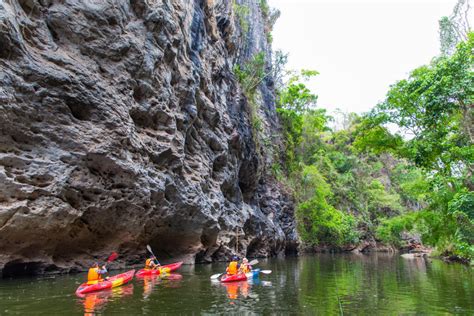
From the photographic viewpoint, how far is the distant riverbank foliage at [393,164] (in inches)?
683

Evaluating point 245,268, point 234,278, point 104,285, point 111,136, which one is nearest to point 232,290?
point 234,278

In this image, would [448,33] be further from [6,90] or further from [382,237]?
[6,90]

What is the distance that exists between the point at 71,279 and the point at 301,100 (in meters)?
34.0

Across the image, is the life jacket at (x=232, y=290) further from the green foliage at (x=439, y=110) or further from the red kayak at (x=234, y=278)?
the green foliage at (x=439, y=110)

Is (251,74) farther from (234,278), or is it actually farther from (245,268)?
(234,278)

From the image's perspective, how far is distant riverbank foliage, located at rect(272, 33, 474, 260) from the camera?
17344mm

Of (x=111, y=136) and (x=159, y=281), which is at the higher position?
(x=111, y=136)

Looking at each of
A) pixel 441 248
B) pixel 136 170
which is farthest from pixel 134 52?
pixel 441 248

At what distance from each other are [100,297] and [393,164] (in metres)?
60.4

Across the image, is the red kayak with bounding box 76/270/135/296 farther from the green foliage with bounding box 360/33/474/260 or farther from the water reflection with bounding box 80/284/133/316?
the green foliage with bounding box 360/33/474/260

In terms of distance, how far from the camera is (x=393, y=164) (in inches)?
2443

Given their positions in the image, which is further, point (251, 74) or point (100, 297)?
point (251, 74)

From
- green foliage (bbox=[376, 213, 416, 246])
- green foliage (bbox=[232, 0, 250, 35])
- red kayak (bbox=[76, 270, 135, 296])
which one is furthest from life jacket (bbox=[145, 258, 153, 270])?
green foliage (bbox=[376, 213, 416, 246])

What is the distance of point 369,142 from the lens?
21.3m
